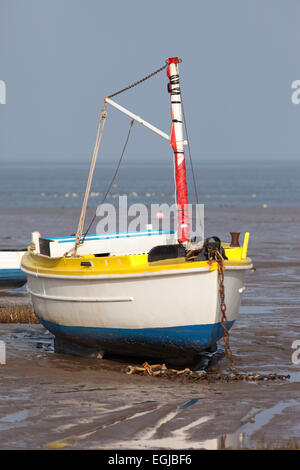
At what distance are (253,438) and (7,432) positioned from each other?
307cm

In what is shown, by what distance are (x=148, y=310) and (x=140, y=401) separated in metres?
2.00

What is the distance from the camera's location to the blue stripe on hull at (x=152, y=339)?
13.5 meters

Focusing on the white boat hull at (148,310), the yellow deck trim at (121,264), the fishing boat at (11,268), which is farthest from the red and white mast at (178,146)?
the fishing boat at (11,268)

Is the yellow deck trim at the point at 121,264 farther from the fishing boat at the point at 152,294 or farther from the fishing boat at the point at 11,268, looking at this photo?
the fishing boat at the point at 11,268

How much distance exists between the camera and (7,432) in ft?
34.0

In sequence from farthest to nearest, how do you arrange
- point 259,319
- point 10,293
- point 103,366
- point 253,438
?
point 10,293 → point 259,319 → point 103,366 → point 253,438

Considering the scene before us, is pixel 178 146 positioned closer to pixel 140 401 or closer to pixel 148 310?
pixel 148 310

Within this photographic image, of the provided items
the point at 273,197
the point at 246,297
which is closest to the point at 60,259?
the point at 246,297

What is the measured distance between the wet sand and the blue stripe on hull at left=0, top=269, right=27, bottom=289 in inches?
207

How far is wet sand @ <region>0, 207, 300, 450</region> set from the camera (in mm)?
10148

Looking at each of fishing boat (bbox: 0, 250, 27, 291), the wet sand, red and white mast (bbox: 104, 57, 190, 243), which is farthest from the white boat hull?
fishing boat (bbox: 0, 250, 27, 291)
